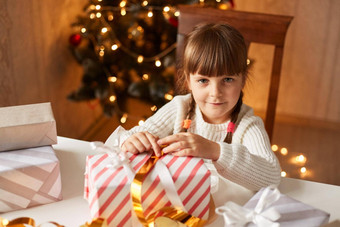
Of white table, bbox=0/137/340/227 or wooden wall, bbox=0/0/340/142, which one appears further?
wooden wall, bbox=0/0/340/142

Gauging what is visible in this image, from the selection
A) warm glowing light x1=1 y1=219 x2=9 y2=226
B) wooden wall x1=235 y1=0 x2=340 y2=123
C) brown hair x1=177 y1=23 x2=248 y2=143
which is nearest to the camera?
warm glowing light x1=1 y1=219 x2=9 y2=226

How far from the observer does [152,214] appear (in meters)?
0.80

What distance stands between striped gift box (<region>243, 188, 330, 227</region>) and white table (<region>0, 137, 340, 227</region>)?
140 mm

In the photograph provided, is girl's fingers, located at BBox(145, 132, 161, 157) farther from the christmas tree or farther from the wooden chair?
the christmas tree

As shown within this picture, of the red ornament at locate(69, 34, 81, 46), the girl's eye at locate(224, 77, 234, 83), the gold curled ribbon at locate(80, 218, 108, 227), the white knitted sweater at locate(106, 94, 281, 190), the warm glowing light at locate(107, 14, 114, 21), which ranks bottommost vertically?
the gold curled ribbon at locate(80, 218, 108, 227)

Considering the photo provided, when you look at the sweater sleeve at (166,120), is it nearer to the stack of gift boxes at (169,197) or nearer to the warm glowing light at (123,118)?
the stack of gift boxes at (169,197)

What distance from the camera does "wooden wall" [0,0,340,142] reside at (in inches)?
82.0

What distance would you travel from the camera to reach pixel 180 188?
2.63 ft

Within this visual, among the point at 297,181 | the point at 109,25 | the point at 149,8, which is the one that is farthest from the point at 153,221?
the point at 109,25

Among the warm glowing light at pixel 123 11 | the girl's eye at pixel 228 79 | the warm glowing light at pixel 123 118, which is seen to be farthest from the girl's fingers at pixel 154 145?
the warm glowing light at pixel 123 118

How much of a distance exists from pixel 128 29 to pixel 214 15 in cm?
102

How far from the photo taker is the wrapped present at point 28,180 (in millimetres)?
870

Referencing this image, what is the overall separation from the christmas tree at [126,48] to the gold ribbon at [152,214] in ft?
5.30

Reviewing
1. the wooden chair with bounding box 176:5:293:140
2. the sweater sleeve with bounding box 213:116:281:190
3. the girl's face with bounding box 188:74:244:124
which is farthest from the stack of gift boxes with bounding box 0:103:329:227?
the wooden chair with bounding box 176:5:293:140
